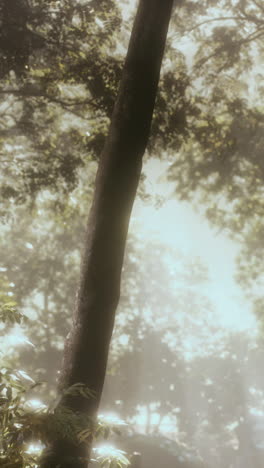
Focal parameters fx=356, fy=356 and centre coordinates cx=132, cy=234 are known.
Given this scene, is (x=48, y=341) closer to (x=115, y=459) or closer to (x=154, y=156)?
(x=154, y=156)

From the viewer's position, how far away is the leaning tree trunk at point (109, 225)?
345 centimetres

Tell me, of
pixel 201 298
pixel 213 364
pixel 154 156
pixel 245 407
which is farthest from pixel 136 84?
pixel 245 407

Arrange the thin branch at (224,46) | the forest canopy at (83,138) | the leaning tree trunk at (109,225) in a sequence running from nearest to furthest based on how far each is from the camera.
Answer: the leaning tree trunk at (109,225) < the forest canopy at (83,138) < the thin branch at (224,46)

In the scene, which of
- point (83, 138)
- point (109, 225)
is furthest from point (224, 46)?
point (109, 225)

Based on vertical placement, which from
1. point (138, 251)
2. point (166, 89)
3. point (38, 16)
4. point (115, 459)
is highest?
point (138, 251)

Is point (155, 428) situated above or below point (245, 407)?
below

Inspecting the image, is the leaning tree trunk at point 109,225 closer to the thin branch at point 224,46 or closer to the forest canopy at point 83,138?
the forest canopy at point 83,138

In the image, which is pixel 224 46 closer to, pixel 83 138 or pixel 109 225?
pixel 83 138

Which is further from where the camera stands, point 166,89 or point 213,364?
point 213,364

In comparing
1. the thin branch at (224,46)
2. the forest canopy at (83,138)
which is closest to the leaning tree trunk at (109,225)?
the forest canopy at (83,138)

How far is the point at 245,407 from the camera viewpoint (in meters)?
52.0

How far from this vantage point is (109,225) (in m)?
3.92

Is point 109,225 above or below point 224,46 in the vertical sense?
below

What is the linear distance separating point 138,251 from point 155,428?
3007 cm
